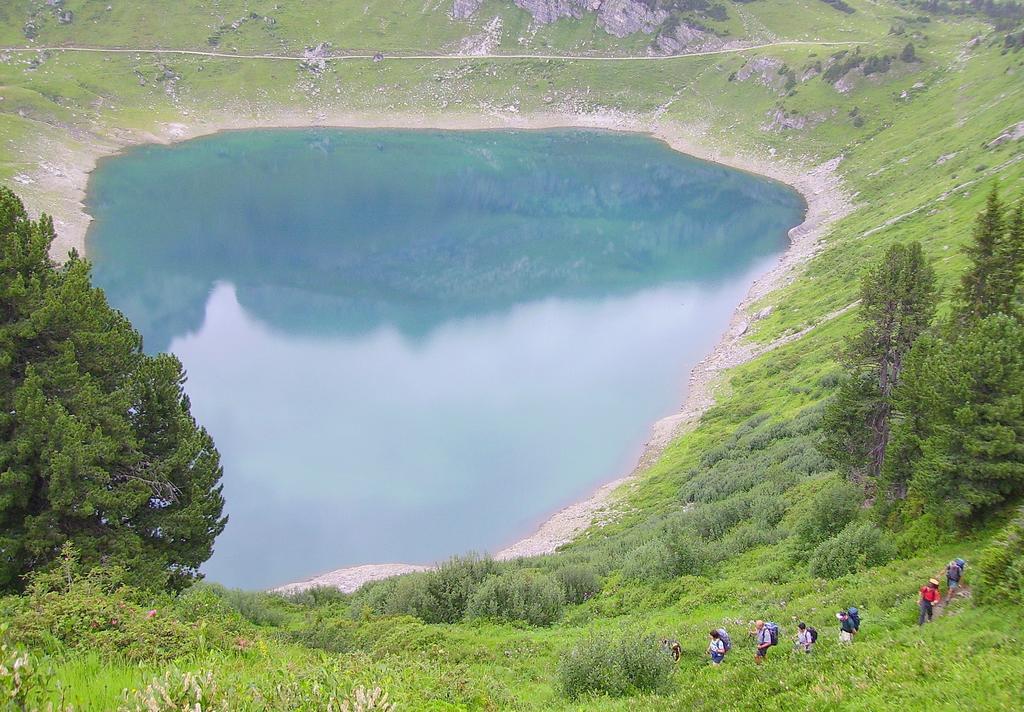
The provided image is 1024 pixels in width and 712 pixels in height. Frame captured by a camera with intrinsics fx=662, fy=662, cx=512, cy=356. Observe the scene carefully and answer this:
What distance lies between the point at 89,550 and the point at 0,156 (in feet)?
339

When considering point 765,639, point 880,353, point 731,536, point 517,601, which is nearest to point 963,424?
point 880,353

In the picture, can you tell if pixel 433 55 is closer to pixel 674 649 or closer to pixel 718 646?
pixel 674 649

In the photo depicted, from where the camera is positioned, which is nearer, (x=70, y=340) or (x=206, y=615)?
(x=206, y=615)

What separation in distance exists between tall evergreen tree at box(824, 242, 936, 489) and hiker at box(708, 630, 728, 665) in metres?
10.7

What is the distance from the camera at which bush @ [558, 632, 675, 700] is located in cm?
1362

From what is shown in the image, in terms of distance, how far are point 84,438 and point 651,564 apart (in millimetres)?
18303

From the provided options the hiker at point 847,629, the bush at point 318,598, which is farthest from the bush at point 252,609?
the hiker at point 847,629

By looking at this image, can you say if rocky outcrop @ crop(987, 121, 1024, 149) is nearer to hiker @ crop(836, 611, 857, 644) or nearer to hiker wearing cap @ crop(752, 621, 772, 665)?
hiker @ crop(836, 611, 857, 644)

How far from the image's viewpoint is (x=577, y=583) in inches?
968

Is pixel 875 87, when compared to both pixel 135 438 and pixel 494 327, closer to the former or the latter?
pixel 494 327

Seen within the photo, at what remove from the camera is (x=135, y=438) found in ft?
64.0

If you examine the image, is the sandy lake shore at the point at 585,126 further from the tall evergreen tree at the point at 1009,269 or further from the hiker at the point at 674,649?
the tall evergreen tree at the point at 1009,269

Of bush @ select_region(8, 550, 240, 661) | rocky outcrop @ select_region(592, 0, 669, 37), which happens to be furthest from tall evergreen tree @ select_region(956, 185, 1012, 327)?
rocky outcrop @ select_region(592, 0, 669, 37)

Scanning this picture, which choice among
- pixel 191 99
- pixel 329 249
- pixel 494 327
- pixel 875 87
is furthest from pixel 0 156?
pixel 875 87
